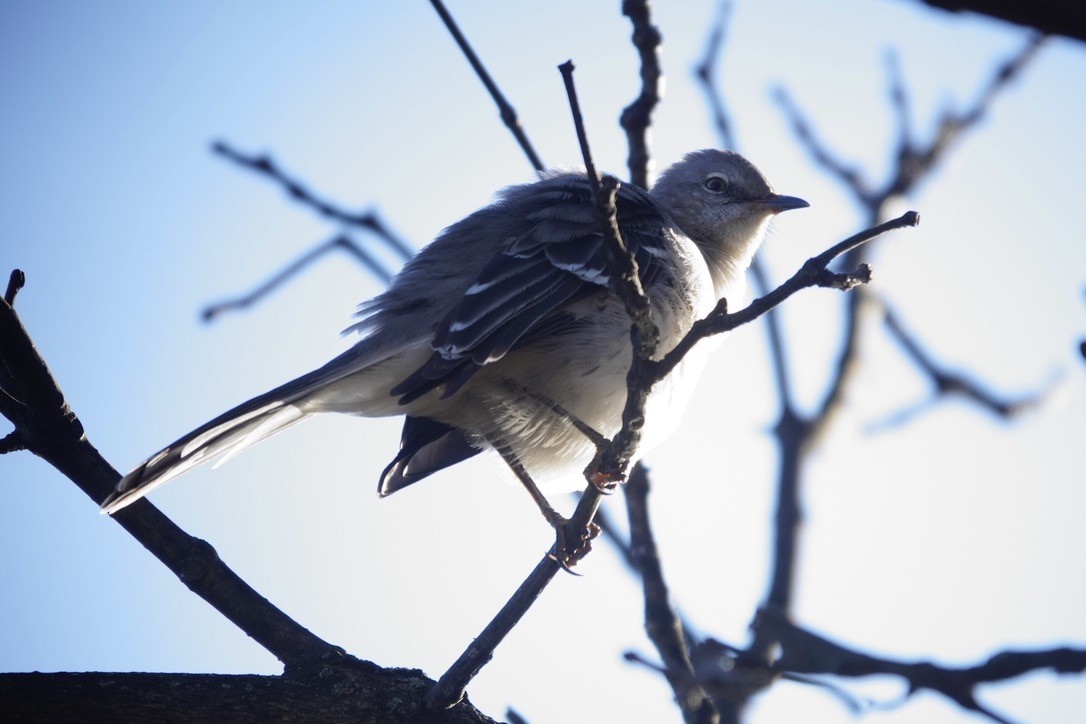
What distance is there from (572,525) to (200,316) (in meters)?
2.51

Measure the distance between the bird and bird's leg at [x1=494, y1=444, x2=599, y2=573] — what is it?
0.02m

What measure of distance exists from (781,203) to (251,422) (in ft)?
12.8

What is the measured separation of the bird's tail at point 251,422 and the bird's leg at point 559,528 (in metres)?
0.90

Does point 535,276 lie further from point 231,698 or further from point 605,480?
point 231,698

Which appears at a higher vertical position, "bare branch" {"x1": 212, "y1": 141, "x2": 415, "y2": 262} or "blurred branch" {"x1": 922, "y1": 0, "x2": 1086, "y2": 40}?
"bare branch" {"x1": 212, "y1": 141, "x2": 415, "y2": 262}

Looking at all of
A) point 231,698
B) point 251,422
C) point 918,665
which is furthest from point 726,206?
point 918,665

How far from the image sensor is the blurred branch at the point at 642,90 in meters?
3.11

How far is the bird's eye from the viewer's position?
677 centimetres

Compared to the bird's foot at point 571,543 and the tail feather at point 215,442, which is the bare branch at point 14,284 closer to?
the tail feather at point 215,442

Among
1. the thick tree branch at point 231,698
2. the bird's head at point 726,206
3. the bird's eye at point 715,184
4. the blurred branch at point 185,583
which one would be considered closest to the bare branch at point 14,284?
the blurred branch at point 185,583

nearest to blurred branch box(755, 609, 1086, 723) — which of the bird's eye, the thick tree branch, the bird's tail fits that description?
the thick tree branch

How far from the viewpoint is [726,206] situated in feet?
21.9

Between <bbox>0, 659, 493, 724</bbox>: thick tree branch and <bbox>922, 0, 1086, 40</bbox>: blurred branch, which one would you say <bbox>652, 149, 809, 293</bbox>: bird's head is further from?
<bbox>922, 0, 1086, 40</bbox>: blurred branch

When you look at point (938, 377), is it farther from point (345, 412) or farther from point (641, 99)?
point (345, 412)
